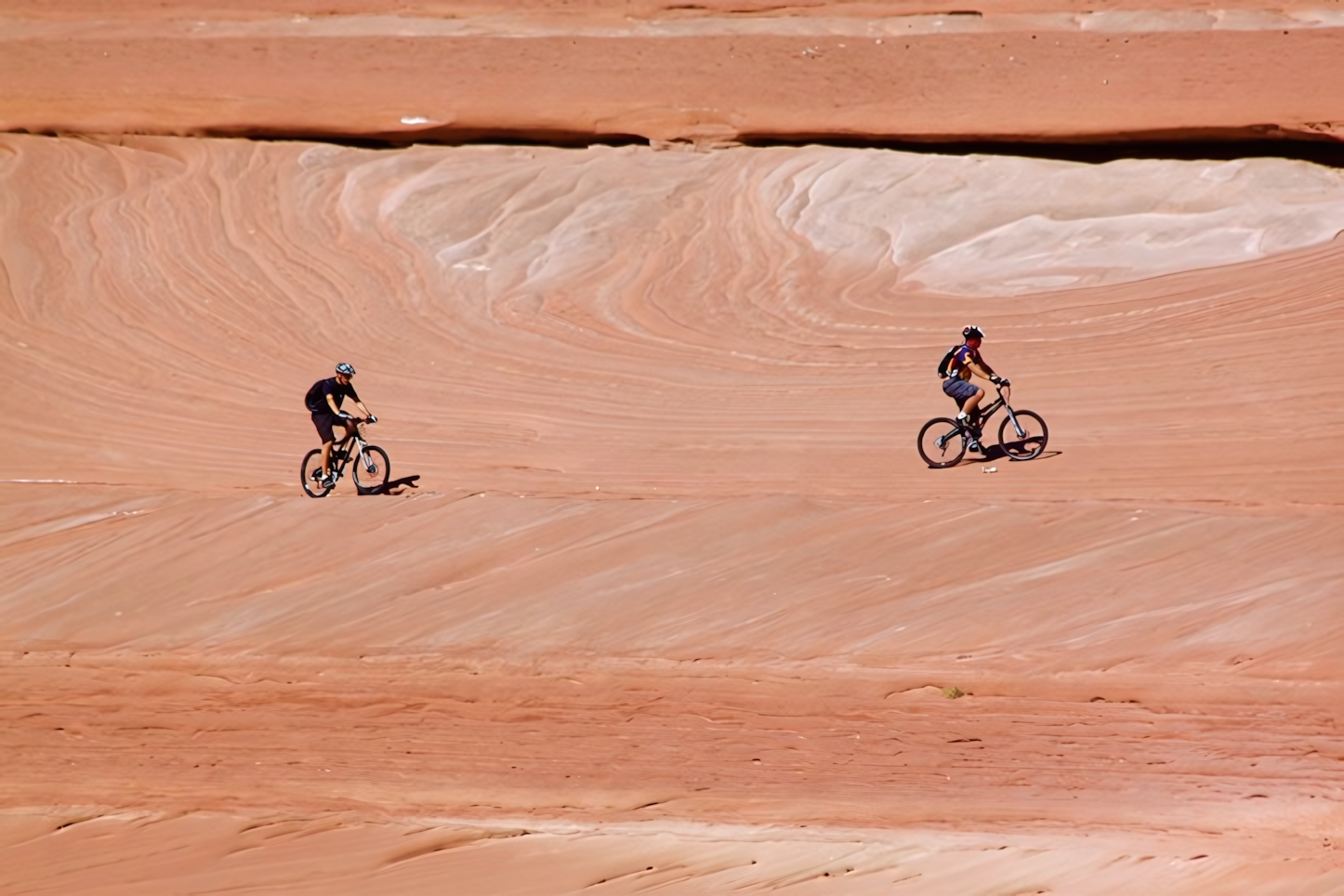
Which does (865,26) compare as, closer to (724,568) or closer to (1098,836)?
(724,568)

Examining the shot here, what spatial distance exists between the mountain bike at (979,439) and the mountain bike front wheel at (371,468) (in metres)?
4.88

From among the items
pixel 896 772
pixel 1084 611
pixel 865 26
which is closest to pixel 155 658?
pixel 896 772

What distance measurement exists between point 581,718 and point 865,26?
13183 mm

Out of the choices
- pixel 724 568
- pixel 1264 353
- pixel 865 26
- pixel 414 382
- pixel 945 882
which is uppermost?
pixel 865 26

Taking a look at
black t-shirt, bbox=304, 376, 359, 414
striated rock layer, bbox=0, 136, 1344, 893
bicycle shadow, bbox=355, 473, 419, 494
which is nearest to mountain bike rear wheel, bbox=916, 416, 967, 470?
striated rock layer, bbox=0, 136, 1344, 893

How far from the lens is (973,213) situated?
66.2 feet

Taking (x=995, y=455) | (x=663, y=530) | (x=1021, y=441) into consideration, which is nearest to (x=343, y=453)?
(x=663, y=530)

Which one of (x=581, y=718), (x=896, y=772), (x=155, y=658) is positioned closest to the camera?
(x=896, y=772)

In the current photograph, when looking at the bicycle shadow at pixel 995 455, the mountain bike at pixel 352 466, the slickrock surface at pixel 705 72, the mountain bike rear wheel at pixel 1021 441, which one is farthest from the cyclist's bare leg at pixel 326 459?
the slickrock surface at pixel 705 72

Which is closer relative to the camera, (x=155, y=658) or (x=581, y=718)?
(x=581, y=718)

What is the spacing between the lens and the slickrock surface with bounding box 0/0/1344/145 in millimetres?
20438

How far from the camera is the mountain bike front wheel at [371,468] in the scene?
48.6ft

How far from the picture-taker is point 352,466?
49.6 feet

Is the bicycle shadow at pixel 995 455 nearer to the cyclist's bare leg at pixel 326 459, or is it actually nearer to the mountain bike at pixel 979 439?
the mountain bike at pixel 979 439
